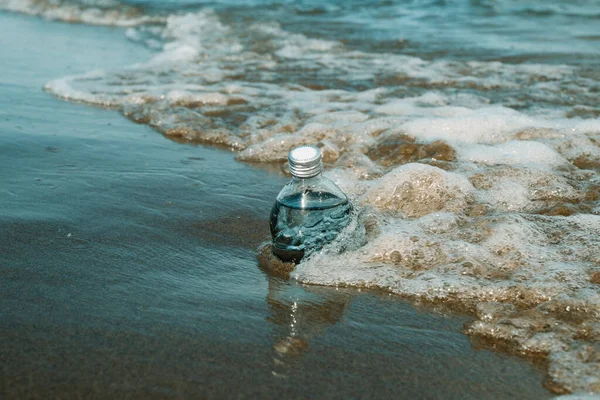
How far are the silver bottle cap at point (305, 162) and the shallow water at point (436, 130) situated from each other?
1.17 feet

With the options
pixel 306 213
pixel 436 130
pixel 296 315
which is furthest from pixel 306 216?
pixel 436 130

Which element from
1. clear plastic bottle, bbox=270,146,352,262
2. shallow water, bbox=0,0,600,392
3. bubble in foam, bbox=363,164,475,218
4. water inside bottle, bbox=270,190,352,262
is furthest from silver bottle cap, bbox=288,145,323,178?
bubble in foam, bbox=363,164,475,218

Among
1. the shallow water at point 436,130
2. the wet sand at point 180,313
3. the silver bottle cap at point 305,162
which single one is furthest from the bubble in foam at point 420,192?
the silver bottle cap at point 305,162

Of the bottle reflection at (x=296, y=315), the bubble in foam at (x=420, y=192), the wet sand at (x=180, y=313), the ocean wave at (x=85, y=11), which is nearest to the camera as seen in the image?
the wet sand at (x=180, y=313)

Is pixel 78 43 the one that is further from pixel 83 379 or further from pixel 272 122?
pixel 83 379

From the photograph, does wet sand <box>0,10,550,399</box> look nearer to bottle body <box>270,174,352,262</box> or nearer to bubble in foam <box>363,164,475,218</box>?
bottle body <box>270,174,352,262</box>

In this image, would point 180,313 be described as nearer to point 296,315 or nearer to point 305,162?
point 296,315

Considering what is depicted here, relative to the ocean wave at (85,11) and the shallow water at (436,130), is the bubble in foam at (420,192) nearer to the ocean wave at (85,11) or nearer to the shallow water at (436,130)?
the shallow water at (436,130)

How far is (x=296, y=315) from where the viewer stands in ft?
7.57

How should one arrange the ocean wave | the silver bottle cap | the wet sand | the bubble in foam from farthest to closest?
the ocean wave, the bubble in foam, the silver bottle cap, the wet sand

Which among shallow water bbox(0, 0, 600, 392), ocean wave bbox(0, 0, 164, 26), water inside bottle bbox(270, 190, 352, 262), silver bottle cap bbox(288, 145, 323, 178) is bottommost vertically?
ocean wave bbox(0, 0, 164, 26)

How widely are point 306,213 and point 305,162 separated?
0.21 meters

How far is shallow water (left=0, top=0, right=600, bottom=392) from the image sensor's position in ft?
8.15

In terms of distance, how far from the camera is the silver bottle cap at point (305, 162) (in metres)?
2.43
